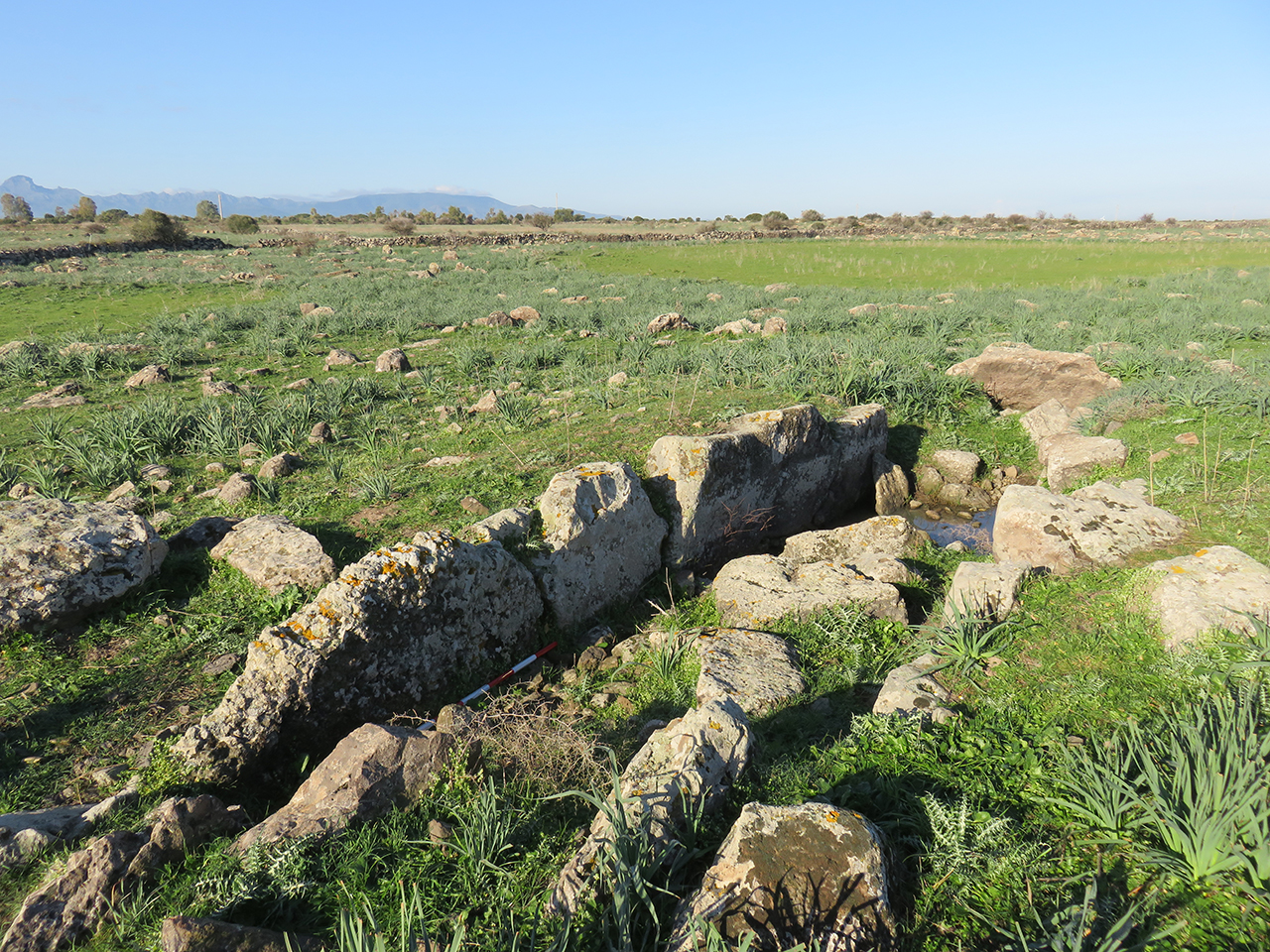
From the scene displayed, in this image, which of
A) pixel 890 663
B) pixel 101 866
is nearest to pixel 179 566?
pixel 101 866

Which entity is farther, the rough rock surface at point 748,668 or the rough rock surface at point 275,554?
the rough rock surface at point 275,554

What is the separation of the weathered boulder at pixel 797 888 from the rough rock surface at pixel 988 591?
9.33ft

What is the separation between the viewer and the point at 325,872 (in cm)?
324

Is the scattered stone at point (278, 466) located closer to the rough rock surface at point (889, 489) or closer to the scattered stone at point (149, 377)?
the scattered stone at point (149, 377)

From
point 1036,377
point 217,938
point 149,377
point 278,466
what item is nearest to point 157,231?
point 149,377

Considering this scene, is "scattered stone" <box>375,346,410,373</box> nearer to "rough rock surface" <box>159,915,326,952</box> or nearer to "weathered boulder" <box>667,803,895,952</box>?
"rough rock surface" <box>159,915,326,952</box>

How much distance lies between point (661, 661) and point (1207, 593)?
4.20 m

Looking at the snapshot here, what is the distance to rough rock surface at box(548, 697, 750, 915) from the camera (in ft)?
10.2

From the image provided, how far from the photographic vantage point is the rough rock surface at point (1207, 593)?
4500 mm

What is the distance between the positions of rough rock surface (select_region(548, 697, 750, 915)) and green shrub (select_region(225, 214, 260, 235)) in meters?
67.9

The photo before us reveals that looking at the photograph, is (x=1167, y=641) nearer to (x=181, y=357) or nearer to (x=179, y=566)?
(x=179, y=566)

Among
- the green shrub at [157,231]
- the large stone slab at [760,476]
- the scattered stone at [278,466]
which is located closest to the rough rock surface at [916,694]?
the large stone slab at [760,476]

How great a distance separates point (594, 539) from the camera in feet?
21.5

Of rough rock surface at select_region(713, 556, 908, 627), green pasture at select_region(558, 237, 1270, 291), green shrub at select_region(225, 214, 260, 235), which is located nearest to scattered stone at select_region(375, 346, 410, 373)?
rough rock surface at select_region(713, 556, 908, 627)
